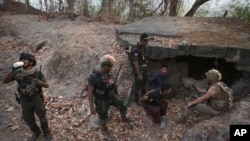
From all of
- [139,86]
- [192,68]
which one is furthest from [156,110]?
[192,68]

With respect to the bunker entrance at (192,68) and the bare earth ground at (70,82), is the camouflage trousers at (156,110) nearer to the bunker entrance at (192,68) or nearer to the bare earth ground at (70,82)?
the bare earth ground at (70,82)

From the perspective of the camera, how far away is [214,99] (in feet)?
16.2

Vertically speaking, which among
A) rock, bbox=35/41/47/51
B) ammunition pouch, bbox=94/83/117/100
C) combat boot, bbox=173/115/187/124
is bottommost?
combat boot, bbox=173/115/187/124

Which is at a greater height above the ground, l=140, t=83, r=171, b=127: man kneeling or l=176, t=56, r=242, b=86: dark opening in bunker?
l=176, t=56, r=242, b=86: dark opening in bunker

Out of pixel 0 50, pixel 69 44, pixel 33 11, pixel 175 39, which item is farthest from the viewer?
pixel 33 11

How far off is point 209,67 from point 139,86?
221 cm

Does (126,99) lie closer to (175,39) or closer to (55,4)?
(175,39)

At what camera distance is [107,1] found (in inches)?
526

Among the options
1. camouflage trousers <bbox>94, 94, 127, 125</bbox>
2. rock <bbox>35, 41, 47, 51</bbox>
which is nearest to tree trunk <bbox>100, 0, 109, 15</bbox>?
rock <bbox>35, 41, 47, 51</bbox>

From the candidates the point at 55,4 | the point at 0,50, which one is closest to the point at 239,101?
the point at 0,50

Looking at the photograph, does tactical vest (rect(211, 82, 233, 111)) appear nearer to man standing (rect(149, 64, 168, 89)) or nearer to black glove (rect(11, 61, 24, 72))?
man standing (rect(149, 64, 168, 89))

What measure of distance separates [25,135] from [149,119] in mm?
2574

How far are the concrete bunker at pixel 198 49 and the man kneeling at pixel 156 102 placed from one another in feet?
4.04

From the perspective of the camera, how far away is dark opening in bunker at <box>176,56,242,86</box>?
6.67 metres
